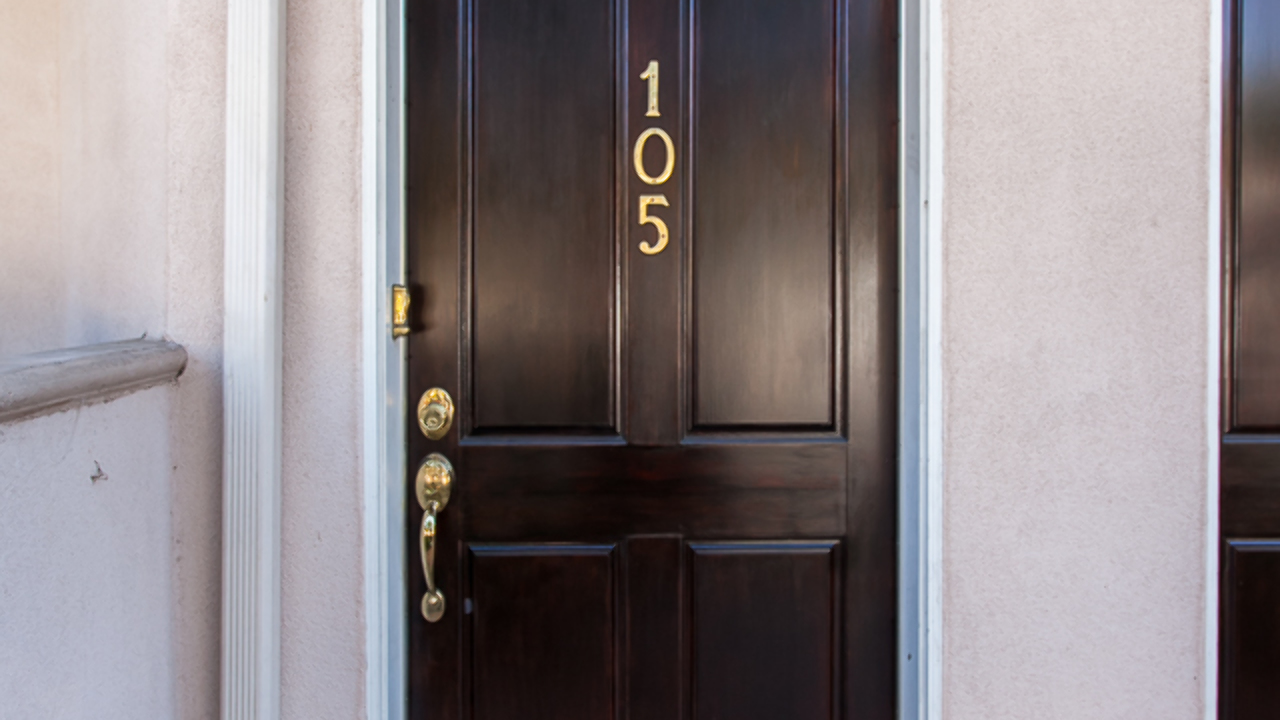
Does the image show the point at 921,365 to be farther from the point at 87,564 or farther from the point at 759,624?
the point at 87,564

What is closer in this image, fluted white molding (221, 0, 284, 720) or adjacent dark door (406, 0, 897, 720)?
fluted white molding (221, 0, 284, 720)

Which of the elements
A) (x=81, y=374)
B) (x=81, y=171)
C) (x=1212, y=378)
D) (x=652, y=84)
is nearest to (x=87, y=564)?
(x=81, y=374)

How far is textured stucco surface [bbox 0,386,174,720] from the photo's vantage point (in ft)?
2.60

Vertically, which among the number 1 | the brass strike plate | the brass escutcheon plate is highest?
the number 1

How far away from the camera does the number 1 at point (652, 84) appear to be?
4.00ft

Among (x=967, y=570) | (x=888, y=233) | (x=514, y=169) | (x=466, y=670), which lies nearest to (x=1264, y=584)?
(x=967, y=570)

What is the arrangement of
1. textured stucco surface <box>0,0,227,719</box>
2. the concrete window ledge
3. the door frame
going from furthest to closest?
1. the door frame
2. textured stucco surface <box>0,0,227,719</box>
3. the concrete window ledge

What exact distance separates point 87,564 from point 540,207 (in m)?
0.86

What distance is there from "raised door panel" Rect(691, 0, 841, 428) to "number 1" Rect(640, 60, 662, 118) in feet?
0.24

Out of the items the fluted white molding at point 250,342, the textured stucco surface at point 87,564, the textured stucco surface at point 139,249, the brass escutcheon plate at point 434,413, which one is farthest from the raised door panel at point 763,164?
the textured stucco surface at point 87,564

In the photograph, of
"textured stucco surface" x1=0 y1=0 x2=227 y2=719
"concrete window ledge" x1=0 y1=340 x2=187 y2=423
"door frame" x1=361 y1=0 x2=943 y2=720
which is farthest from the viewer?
"door frame" x1=361 y1=0 x2=943 y2=720

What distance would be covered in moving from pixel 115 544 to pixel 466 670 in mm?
596

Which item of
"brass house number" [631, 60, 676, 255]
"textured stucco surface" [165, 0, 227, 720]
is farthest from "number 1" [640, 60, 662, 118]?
"textured stucco surface" [165, 0, 227, 720]

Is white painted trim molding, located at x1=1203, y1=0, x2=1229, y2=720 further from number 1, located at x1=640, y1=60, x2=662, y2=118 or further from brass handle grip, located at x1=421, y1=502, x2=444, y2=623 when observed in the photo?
brass handle grip, located at x1=421, y1=502, x2=444, y2=623
